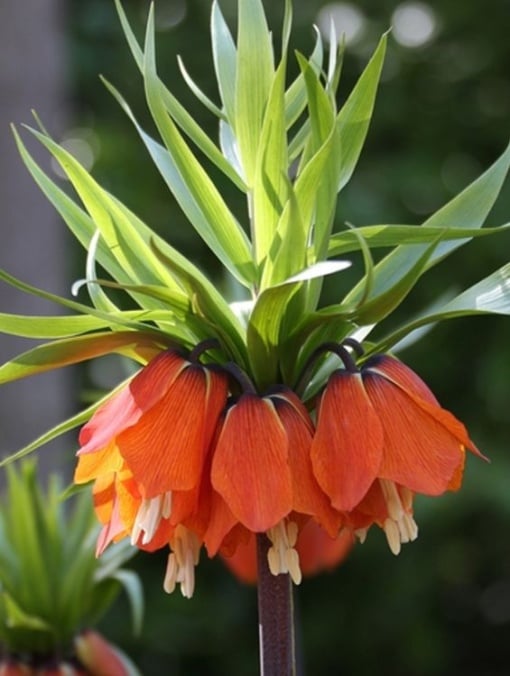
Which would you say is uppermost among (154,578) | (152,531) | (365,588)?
(152,531)

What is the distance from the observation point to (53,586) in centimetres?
119

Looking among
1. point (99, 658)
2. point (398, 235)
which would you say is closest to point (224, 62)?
point (398, 235)

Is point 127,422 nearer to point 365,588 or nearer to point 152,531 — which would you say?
point 152,531

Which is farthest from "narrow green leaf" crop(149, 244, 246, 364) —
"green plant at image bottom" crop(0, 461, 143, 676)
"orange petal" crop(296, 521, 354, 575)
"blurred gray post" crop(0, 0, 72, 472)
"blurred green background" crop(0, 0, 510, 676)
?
"blurred green background" crop(0, 0, 510, 676)

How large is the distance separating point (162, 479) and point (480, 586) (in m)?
3.72

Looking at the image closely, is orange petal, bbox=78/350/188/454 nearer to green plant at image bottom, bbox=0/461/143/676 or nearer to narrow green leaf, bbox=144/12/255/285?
narrow green leaf, bbox=144/12/255/285

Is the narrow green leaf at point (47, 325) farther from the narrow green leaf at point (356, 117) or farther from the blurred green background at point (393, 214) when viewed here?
the blurred green background at point (393, 214)

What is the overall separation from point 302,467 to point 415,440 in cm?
6

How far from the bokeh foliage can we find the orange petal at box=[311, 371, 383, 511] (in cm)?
302

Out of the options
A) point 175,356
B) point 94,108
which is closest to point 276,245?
point 175,356

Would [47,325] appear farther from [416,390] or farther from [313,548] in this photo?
[313,548]

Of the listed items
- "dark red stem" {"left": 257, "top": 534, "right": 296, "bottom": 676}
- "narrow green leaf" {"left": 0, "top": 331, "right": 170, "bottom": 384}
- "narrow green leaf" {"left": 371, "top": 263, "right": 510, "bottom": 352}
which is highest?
"narrow green leaf" {"left": 0, "top": 331, "right": 170, "bottom": 384}

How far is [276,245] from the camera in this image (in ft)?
2.51

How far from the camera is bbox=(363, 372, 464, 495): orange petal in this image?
70 centimetres
